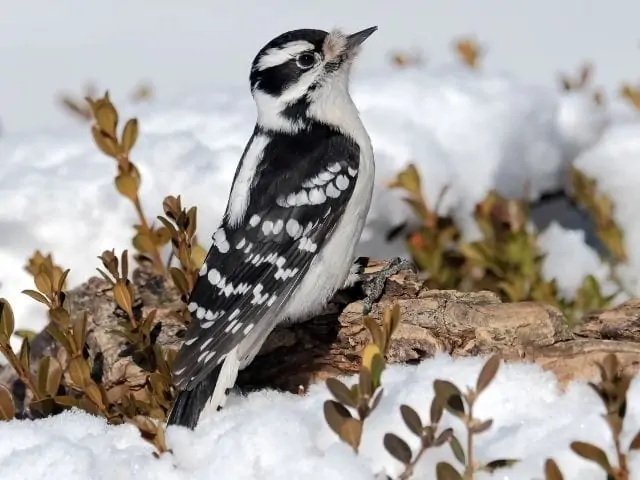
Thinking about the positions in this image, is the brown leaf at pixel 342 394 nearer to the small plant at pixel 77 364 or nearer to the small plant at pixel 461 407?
the small plant at pixel 461 407

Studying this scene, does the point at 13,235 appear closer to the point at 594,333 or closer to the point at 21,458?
the point at 21,458

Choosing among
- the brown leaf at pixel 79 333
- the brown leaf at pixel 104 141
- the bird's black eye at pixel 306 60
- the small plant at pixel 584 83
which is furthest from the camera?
the small plant at pixel 584 83

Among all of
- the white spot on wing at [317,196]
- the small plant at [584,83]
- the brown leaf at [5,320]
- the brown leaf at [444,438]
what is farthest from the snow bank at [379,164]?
the brown leaf at [444,438]

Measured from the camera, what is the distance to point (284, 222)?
4234 millimetres

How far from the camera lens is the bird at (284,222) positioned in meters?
3.87

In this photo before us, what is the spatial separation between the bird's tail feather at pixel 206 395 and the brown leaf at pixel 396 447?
1053 mm

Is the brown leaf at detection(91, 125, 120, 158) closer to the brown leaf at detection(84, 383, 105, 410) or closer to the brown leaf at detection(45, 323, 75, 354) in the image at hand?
the brown leaf at detection(45, 323, 75, 354)

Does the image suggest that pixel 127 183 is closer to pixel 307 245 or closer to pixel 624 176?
pixel 307 245

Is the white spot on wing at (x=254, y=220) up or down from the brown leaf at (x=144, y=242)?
up

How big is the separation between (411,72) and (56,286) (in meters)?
2.98

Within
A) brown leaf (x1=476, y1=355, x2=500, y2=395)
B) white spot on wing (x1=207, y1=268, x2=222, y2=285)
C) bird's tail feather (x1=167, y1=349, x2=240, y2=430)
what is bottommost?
bird's tail feather (x1=167, y1=349, x2=240, y2=430)

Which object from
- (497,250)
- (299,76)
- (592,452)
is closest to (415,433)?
(592,452)

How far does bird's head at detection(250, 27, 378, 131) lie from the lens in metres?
4.72

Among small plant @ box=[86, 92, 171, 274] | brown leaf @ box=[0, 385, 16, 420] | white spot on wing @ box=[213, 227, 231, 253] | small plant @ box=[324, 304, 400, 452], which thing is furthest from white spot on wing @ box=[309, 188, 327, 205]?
small plant @ box=[324, 304, 400, 452]
